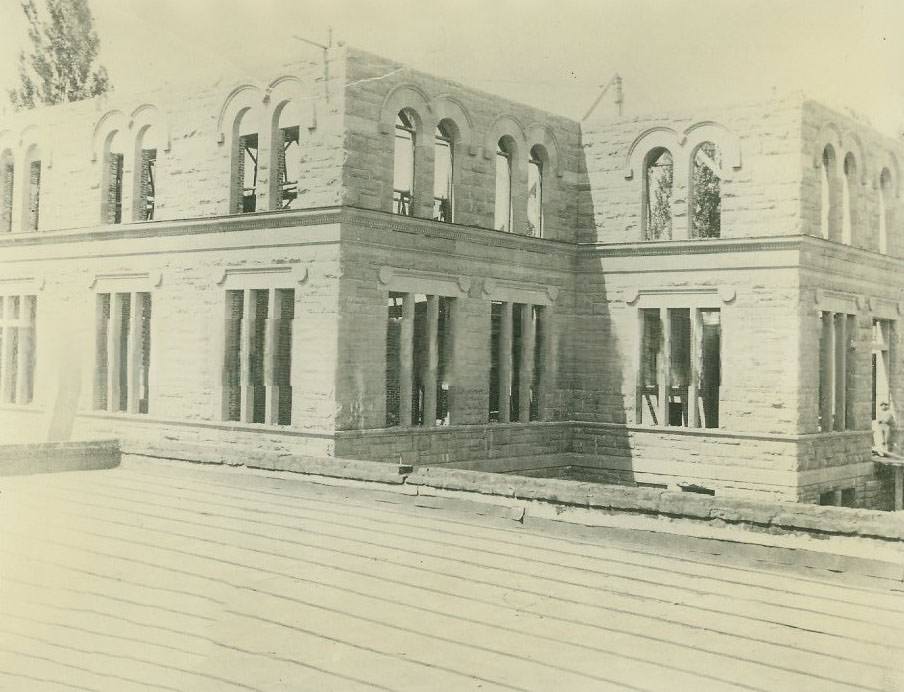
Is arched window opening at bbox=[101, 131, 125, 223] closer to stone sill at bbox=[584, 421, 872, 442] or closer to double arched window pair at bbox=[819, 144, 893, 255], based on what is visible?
stone sill at bbox=[584, 421, 872, 442]

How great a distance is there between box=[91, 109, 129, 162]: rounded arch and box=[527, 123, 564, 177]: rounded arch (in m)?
8.47

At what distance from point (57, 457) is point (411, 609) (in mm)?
7126

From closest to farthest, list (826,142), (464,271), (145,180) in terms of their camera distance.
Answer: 1. (464,271)
2. (826,142)
3. (145,180)

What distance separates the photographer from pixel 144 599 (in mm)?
6516

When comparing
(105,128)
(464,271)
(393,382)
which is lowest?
(393,382)

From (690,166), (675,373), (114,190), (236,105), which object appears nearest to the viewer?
(236,105)

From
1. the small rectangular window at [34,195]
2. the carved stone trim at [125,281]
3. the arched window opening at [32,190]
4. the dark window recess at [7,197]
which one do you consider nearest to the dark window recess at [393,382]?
the carved stone trim at [125,281]

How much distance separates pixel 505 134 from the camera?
19797mm

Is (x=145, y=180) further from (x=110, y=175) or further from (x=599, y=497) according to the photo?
(x=599, y=497)

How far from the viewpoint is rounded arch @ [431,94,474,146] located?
18250 millimetres

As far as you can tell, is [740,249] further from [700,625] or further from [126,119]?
[700,625]

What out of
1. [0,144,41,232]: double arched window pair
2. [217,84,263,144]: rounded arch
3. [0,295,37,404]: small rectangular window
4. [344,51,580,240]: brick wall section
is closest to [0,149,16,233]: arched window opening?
[0,144,41,232]: double arched window pair

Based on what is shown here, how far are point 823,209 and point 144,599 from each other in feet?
55.9

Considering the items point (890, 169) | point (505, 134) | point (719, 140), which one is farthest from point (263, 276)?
point (890, 169)
